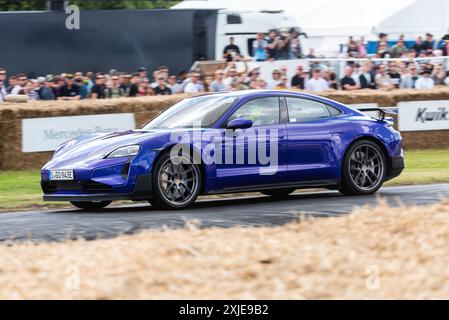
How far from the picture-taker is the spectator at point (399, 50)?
83.3ft

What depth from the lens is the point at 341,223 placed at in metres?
8.25

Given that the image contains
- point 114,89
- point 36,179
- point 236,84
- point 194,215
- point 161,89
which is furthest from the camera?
point 114,89

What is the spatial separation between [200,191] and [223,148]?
0.58 meters

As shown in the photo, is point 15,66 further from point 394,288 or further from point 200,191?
point 394,288

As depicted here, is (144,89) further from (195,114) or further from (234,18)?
(195,114)

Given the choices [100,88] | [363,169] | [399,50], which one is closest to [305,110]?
[363,169]

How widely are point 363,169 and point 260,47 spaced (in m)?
13.0

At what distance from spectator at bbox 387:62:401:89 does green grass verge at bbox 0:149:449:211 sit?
3489mm

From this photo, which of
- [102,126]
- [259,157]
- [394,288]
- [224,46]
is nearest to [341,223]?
[394,288]

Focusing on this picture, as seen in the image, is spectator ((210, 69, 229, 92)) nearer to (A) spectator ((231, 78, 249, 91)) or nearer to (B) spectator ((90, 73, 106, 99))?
(A) spectator ((231, 78, 249, 91))

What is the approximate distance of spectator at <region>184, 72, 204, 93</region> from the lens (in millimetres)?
20547

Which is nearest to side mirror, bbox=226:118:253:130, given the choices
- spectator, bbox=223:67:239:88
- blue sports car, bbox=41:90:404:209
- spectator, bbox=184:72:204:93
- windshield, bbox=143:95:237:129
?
blue sports car, bbox=41:90:404:209

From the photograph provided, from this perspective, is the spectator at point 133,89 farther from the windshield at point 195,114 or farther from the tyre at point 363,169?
the tyre at point 363,169

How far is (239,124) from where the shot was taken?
473 inches
